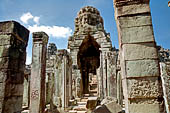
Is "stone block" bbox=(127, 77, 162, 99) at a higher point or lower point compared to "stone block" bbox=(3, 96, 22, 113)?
higher

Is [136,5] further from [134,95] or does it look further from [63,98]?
[63,98]

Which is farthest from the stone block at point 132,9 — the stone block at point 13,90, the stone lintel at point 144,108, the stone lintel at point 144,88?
the stone block at point 13,90

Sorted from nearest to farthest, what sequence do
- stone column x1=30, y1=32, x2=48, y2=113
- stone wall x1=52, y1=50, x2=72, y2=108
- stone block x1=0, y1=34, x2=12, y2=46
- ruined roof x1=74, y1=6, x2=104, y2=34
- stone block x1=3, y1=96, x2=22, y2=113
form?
stone block x1=3, y1=96, x2=22, y2=113, stone block x1=0, y1=34, x2=12, y2=46, stone column x1=30, y1=32, x2=48, y2=113, stone wall x1=52, y1=50, x2=72, y2=108, ruined roof x1=74, y1=6, x2=104, y2=34

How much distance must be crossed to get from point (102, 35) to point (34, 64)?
9.13 meters

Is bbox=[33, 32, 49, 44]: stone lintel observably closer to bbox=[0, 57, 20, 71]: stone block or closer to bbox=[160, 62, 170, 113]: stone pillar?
bbox=[0, 57, 20, 71]: stone block

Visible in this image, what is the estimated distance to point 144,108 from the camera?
2863mm

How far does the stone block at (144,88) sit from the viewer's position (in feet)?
9.46

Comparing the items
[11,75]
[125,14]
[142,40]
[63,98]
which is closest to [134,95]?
[142,40]

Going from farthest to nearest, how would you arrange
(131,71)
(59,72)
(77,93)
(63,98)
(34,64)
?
(77,93)
(59,72)
(63,98)
(34,64)
(131,71)

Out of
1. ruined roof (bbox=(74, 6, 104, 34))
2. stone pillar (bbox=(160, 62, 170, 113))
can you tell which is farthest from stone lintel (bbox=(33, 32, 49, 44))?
ruined roof (bbox=(74, 6, 104, 34))

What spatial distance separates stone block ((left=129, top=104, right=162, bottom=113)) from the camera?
283 centimetres

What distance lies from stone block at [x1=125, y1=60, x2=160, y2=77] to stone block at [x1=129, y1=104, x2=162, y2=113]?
0.65 metres

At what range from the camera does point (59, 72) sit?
1006 centimetres

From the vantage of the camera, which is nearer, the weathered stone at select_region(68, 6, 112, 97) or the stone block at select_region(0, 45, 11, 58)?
the stone block at select_region(0, 45, 11, 58)
